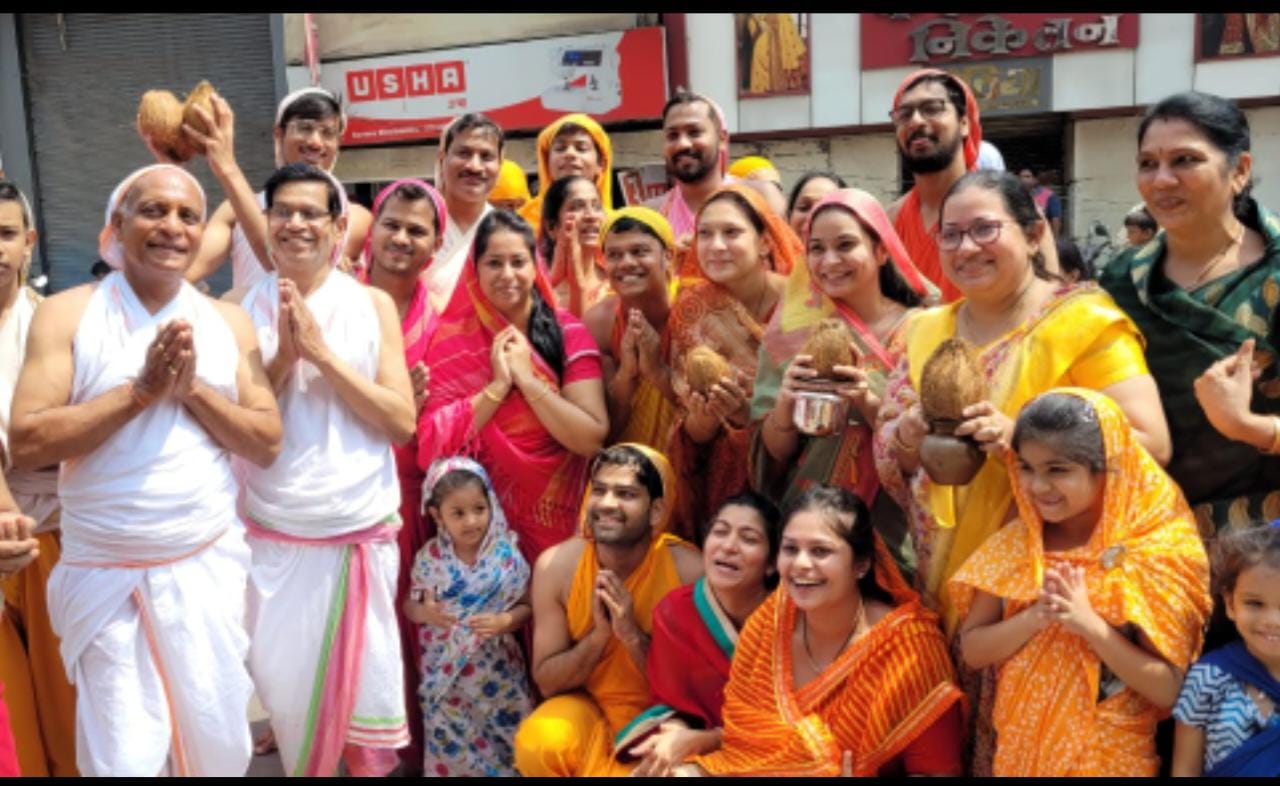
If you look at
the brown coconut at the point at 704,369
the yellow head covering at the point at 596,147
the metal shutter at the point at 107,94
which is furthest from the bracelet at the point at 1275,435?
the metal shutter at the point at 107,94

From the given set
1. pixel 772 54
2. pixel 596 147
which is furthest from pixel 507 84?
pixel 596 147

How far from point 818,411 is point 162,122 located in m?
Result: 2.58

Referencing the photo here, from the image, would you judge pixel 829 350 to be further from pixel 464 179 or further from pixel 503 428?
pixel 464 179

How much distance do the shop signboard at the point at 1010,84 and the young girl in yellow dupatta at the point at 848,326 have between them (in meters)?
8.49

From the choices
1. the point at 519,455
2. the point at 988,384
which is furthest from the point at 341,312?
the point at 988,384

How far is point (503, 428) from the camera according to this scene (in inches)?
140

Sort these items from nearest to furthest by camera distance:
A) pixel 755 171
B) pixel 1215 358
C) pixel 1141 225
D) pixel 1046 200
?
1. pixel 1215 358
2. pixel 755 171
3. pixel 1046 200
4. pixel 1141 225

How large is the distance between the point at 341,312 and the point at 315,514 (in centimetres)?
59

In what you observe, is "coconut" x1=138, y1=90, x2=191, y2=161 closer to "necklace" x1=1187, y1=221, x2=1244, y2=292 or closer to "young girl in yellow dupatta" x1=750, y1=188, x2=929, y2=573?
"young girl in yellow dupatta" x1=750, y1=188, x2=929, y2=573

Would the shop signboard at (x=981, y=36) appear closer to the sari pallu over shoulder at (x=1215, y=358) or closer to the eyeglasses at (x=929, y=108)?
the eyeglasses at (x=929, y=108)

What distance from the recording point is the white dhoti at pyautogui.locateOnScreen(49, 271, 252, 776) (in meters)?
2.83

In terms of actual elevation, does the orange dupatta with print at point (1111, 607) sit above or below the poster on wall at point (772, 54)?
below

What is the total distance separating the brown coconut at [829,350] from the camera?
9.30 ft

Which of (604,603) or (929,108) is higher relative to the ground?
(929,108)
